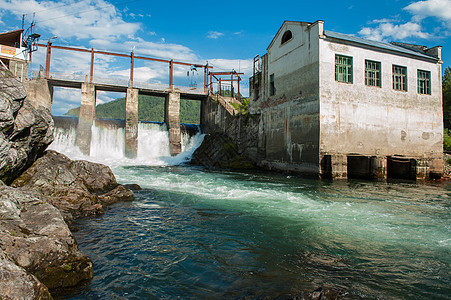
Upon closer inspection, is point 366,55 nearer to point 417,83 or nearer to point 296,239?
point 417,83

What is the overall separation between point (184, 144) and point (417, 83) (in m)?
22.5

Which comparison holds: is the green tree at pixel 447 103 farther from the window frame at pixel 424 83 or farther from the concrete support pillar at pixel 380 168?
the concrete support pillar at pixel 380 168

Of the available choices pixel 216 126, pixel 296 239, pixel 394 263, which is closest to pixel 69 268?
pixel 296 239

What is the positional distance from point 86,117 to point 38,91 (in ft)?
16.4

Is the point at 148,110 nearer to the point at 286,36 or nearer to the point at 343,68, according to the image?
the point at 286,36

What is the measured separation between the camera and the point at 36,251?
12.7 feet

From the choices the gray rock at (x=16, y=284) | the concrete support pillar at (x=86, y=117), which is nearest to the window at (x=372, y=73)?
the gray rock at (x=16, y=284)

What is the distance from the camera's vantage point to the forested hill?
3629 inches

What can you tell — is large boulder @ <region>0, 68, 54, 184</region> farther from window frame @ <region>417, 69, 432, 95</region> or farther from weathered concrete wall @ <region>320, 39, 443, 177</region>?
window frame @ <region>417, 69, 432, 95</region>

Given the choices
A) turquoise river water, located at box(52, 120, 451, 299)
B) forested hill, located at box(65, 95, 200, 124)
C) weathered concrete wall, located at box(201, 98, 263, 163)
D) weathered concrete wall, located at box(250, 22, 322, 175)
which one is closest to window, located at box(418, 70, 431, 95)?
weathered concrete wall, located at box(250, 22, 322, 175)

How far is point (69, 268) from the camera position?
159 inches

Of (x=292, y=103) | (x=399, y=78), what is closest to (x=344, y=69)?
(x=292, y=103)

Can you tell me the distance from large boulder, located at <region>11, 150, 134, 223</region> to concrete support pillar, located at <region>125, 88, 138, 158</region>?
63.3ft

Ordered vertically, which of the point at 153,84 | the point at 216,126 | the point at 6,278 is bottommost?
the point at 6,278
